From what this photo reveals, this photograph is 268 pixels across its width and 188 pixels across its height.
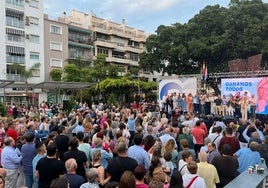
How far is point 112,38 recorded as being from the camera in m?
62.8

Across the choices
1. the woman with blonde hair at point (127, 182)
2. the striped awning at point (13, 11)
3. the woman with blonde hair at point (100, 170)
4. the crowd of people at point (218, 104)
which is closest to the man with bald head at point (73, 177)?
the woman with blonde hair at point (100, 170)

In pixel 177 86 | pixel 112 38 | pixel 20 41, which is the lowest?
pixel 177 86

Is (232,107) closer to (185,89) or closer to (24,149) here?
(185,89)

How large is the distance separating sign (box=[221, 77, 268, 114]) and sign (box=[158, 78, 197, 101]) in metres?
3.50

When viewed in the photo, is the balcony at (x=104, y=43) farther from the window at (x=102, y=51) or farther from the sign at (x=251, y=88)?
the sign at (x=251, y=88)

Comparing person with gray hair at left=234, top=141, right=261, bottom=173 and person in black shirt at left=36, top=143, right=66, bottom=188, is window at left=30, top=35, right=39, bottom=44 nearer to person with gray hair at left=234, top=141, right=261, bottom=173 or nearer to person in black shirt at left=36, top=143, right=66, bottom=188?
person in black shirt at left=36, top=143, right=66, bottom=188

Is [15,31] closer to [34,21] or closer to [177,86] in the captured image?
[34,21]

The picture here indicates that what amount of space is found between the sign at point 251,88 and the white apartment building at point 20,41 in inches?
1064

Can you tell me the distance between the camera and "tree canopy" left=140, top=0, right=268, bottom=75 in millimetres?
33812

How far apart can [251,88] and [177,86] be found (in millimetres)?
6651

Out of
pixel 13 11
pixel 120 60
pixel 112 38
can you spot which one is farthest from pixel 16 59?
pixel 120 60

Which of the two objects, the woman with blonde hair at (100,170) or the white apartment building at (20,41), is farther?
the white apartment building at (20,41)

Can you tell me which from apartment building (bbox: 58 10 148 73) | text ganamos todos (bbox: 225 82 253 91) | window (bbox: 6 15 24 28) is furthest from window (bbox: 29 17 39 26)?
text ganamos todos (bbox: 225 82 253 91)

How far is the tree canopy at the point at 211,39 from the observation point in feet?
111
